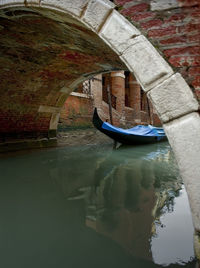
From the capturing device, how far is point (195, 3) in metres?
1.20

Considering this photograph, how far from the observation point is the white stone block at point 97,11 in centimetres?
137

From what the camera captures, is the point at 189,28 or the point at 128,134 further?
the point at 128,134

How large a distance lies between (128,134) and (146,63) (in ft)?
15.5

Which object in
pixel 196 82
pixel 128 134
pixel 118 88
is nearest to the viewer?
pixel 196 82

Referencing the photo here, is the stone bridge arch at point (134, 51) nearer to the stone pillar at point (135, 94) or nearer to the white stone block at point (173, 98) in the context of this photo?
the white stone block at point (173, 98)

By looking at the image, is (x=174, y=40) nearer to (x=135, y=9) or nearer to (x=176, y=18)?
(x=176, y=18)

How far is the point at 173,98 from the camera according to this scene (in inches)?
45.2

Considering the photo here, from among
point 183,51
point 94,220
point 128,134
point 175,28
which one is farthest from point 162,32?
point 128,134

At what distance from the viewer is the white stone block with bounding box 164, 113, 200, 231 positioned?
1.07 m

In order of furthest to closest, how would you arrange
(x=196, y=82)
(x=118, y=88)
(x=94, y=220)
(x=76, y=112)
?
(x=118, y=88)
(x=76, y=112)
(x=94, y=220)
(x=196, y=82)

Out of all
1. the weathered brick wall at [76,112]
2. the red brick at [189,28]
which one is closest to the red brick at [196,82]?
the red brick at [189,28]

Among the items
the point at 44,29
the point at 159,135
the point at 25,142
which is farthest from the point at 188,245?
the point at 159,135

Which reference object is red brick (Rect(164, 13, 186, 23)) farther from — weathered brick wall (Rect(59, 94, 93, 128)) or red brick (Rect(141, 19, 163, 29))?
weathered brick wall (Rect(59, 94, 93, 128))

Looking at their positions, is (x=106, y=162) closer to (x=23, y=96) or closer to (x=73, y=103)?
(x=23, y=96)
